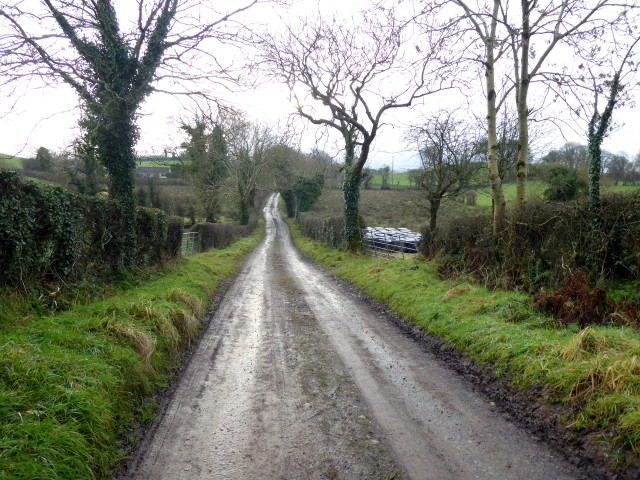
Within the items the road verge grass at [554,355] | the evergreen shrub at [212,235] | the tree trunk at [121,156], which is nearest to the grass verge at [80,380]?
the road verge grass at [554,355]

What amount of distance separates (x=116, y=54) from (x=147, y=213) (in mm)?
4486

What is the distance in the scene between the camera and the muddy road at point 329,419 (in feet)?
10.9

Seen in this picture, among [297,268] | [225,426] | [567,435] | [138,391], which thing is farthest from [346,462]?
[297,268]

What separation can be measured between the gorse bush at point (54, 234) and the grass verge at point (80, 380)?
33.0 inches

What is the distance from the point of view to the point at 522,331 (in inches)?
226

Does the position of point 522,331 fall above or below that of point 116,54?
below

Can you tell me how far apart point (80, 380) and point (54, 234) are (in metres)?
3.77

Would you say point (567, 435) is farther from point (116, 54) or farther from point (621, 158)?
point (621, 158)

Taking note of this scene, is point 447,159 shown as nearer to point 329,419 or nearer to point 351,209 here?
point 351,209

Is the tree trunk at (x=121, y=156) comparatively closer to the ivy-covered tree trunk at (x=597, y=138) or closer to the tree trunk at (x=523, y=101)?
the tree trunk at (x=523, y=101)

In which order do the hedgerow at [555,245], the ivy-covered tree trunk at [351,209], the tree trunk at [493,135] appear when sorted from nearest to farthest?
the hedgerow at [555,245]
the tree trunk at [493,135]
the ivy-covered tree trunk at [351,209]

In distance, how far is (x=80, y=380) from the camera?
3990 mm

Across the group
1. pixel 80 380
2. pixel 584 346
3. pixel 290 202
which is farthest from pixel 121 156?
pixel 290 202

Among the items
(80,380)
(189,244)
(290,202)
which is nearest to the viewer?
(80,380)
